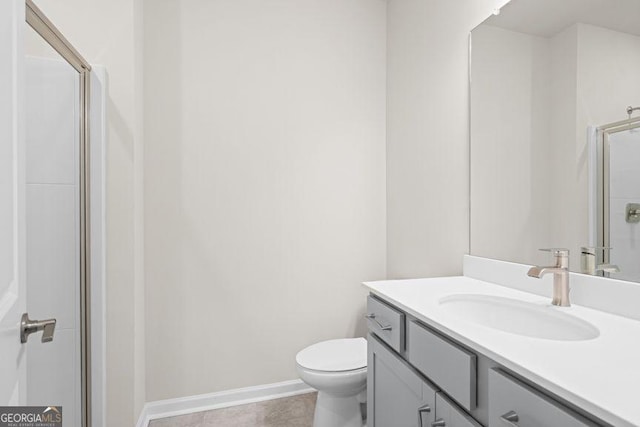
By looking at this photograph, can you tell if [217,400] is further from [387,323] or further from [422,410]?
[422,410]

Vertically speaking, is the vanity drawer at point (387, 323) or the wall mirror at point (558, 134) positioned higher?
the wall mirror at point (558, 134)

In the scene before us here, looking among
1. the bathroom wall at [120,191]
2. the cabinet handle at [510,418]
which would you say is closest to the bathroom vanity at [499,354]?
the cabinet handle at [510,418]

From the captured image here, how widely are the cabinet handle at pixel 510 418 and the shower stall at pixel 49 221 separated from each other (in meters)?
0.96

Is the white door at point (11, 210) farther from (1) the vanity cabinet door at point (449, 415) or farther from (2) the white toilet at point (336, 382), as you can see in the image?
(2) the white toilet at point (336, 382)

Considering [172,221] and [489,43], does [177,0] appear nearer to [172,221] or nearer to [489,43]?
[172,221]

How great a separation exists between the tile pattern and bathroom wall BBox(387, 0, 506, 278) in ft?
3.33

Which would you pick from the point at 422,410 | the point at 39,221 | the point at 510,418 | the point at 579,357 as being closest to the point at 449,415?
the point at 422,410

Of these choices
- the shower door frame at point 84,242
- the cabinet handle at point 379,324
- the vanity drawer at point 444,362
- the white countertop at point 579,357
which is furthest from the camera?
the shower door frame at point 84,242

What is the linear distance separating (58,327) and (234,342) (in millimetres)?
997

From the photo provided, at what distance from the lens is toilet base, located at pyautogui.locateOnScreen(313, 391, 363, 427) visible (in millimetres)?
1692

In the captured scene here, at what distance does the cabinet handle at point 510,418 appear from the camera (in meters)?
0.69

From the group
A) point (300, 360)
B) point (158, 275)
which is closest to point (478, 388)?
point (300, 360)

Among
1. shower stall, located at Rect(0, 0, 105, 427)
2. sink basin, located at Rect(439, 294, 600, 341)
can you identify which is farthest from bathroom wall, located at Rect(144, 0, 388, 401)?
sink basin, located at Rect(439, 294, 600, 341)

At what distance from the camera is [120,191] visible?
1.70 metres
